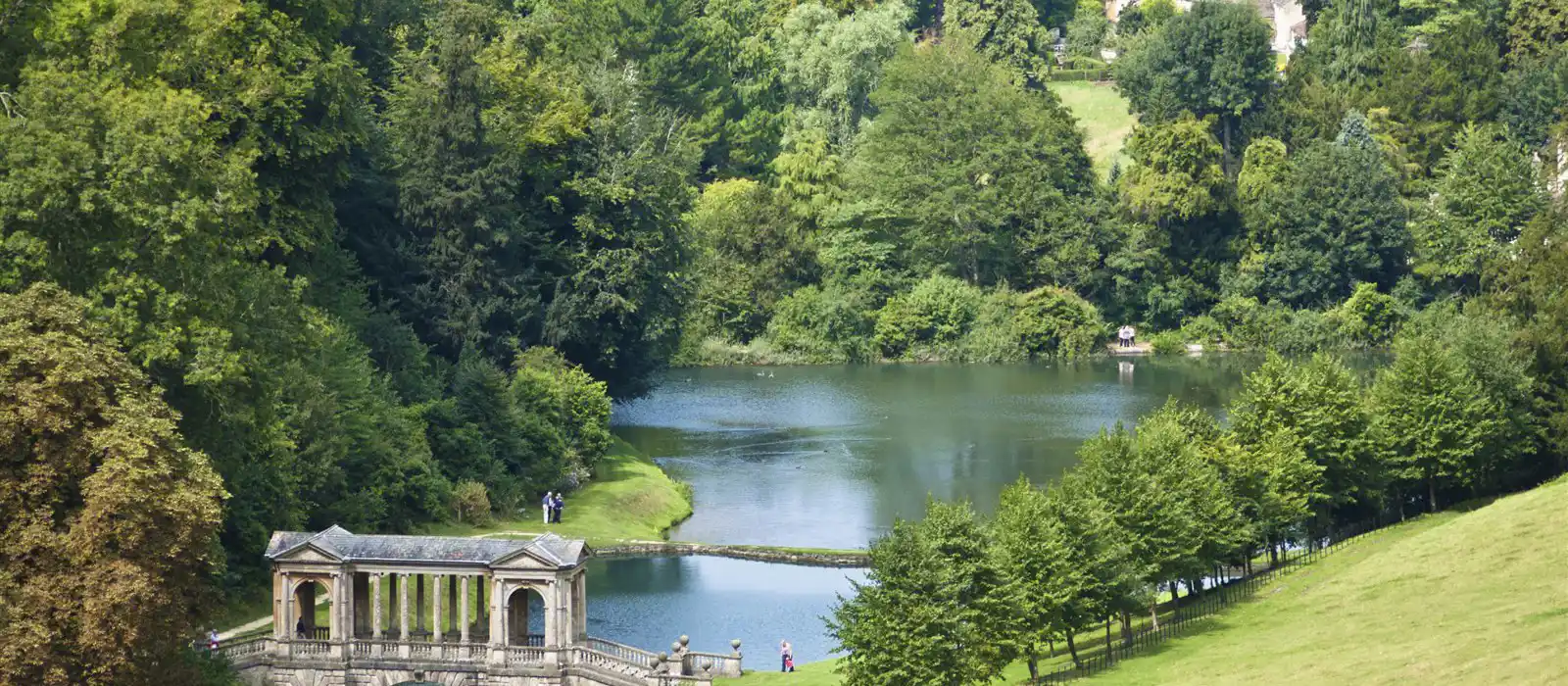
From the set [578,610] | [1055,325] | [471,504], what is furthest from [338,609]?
[1055,325]

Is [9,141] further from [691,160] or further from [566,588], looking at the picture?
[691,160]

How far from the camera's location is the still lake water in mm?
79312

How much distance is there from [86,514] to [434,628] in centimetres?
1260

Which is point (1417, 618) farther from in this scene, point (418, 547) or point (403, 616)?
point (403, 616)

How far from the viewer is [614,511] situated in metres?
94.8

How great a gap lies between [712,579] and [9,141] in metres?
31.1

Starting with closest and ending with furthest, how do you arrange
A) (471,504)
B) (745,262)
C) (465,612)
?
(465,612) < (471,504) < (745,262)

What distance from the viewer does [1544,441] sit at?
90625 millimetres

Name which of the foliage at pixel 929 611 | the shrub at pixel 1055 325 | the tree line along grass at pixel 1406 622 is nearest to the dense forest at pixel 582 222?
the shrub at pixel 1055 325

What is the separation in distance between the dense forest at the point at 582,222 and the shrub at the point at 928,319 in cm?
24

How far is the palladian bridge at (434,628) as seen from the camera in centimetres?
6569

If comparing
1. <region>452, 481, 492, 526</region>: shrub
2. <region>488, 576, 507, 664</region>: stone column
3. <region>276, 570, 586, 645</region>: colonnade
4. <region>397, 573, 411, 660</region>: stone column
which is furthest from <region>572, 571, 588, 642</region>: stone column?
<region>452, 481, 492, 526</region>: shrub

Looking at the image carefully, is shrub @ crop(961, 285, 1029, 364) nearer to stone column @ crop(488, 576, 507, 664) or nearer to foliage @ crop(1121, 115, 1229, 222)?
foliage @ crop(1121, 115, 1229, 222)

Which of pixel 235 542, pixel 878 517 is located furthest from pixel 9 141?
pixel 878 517
